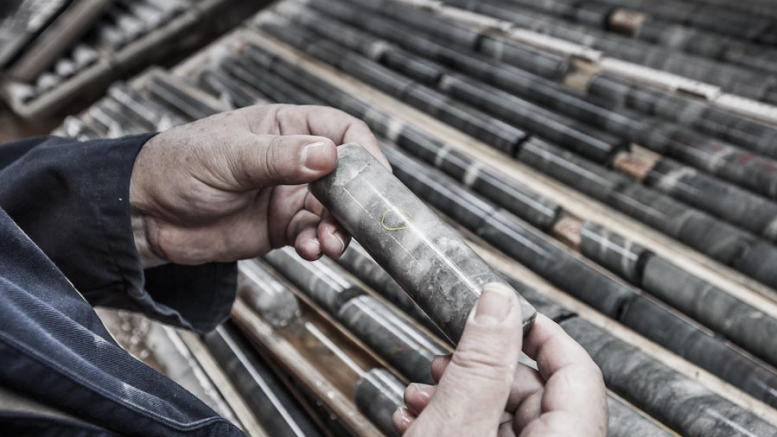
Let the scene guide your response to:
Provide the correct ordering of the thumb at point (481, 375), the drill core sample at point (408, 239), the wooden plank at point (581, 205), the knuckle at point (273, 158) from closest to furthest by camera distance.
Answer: the thumb at point (481, 375)
the drill core sample at point (408, 239)
the knuckle at point (273, 158)
the wooden plank at point (581, 205)

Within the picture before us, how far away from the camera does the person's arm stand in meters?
1.08

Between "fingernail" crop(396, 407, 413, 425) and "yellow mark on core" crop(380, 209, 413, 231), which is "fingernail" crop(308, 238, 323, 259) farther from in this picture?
"fingernail" crop(396, 407, 413, 425)

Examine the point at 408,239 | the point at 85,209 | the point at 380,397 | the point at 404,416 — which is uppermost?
the point at 408,239

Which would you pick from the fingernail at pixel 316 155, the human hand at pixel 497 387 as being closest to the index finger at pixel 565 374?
the human hand at pixel 497 387

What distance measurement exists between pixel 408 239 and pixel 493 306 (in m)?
0.20

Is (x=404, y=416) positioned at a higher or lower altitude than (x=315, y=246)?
lower

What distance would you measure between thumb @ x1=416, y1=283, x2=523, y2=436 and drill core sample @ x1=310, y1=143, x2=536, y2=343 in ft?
0.30

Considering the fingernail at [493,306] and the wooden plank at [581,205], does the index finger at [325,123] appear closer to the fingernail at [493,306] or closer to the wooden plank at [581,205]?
the fingernail at [493,306]

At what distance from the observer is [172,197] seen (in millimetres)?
1148

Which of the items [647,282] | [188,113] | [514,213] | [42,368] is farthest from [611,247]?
[188,113]

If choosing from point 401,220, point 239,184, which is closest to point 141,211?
point 239,184

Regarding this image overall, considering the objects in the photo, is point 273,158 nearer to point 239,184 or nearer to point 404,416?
point 239,184

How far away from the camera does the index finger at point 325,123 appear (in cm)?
119

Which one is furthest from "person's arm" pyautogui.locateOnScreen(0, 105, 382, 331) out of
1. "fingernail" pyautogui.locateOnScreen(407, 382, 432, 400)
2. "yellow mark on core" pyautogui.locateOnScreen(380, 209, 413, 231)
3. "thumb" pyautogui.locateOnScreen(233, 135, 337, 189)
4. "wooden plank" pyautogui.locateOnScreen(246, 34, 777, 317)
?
"wooden plank" pyautogui.locateOnScreen(246, 34, 777, 317)
